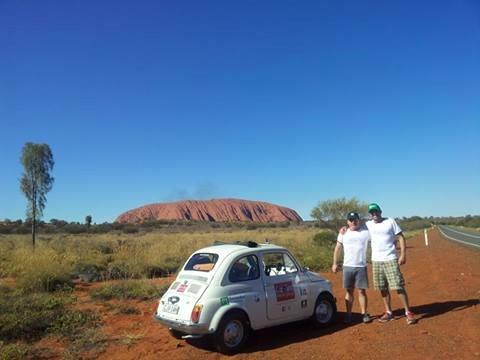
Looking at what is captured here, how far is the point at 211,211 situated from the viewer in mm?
174125

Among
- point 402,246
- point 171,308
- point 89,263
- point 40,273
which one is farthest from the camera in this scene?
point 89,263

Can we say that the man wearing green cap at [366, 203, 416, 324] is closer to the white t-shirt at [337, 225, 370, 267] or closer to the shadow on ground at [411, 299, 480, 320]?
the white t-shirt at [337, 225, 370, 267]

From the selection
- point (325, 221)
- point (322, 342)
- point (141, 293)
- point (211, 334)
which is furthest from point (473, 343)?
point (325, 221)

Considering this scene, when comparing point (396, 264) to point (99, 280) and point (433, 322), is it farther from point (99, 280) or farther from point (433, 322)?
point (99, 280)

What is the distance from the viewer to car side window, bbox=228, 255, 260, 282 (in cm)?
786

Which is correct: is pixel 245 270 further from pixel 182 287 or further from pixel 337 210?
pixel 337 210

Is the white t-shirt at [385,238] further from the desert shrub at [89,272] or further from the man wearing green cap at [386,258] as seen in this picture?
the desert shrub at [89,272]

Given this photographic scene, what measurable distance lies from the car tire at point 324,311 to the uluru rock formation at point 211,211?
144m

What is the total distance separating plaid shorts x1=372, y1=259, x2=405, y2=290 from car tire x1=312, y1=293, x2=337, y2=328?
989 mm

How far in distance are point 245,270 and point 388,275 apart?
8.60 ft

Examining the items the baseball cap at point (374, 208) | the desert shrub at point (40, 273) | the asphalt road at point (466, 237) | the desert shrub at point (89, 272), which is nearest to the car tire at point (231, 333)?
the baseball cap at point (374, 208)

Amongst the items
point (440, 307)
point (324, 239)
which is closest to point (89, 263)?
point (440, 307)

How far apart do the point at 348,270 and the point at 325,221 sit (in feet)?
128

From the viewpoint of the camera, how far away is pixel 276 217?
622ft
